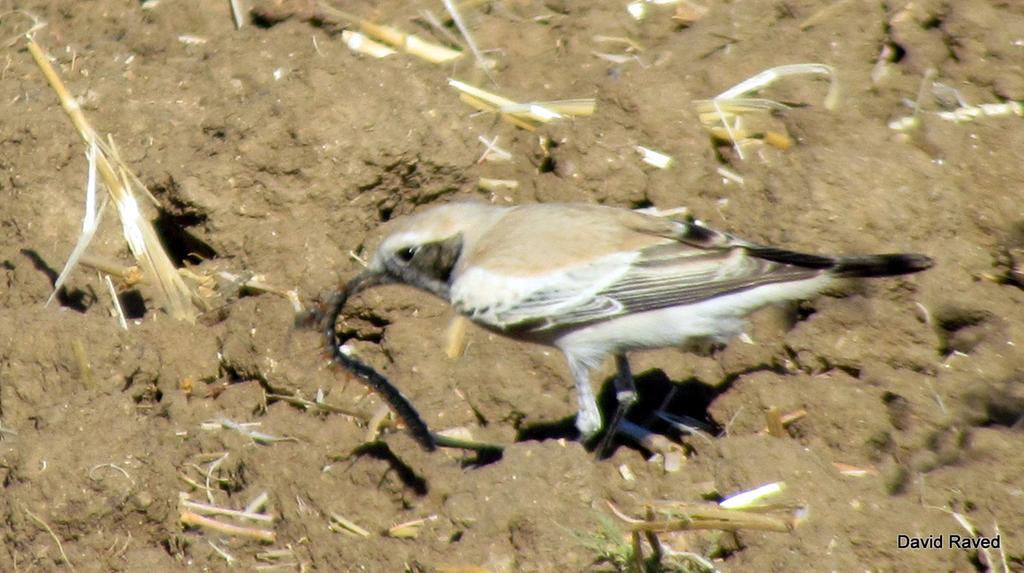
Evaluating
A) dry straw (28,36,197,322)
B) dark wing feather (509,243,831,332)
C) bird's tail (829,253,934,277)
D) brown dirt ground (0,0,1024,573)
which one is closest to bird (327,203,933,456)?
dark wing feather (509,243,831,332)

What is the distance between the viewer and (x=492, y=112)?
344 inches

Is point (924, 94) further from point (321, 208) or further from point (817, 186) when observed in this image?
point (321, 208)

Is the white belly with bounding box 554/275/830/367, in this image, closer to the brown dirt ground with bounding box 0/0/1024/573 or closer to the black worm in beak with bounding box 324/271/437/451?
the brown dirt ground with bounding box 0/0/1024/573

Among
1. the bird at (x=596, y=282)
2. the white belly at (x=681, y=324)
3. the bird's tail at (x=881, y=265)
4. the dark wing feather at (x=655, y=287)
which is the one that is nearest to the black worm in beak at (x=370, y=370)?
the bird at (x=596, y=282)

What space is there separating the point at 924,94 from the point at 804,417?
8.58 feet

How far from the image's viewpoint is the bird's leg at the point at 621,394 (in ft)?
23.8

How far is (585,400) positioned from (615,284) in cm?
63

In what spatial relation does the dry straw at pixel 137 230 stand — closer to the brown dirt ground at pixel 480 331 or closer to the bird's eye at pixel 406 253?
the brown dirt ground at pixel 480 331

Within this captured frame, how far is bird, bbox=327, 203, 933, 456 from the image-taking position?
6.94m

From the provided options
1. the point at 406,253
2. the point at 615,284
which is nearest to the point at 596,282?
the point at 615,284

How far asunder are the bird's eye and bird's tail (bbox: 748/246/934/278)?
1.78 metres

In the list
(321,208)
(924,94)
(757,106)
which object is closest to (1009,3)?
(924,94)

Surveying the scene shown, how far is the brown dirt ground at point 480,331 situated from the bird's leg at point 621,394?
0.19 metres

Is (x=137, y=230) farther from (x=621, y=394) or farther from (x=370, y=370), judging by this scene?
(x=621, y=394)
